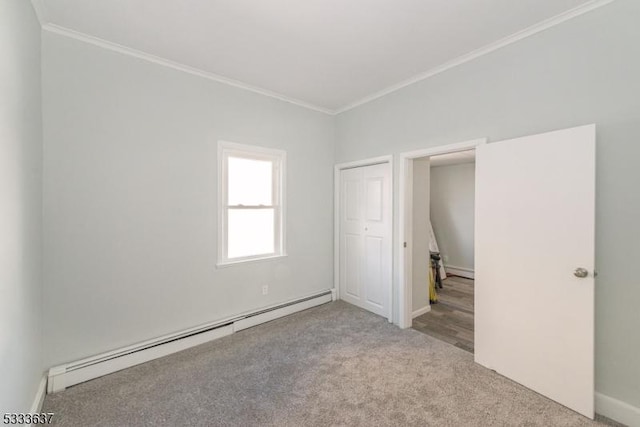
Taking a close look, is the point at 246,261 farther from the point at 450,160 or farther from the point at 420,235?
the point at 450,160

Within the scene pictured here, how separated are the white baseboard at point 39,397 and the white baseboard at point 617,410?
3780 millimetres

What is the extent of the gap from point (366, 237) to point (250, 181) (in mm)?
1679

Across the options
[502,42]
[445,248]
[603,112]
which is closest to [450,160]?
[445,248]

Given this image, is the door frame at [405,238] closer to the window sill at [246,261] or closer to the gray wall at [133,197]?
the window sill at [246,261]

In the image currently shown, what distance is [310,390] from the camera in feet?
6.70

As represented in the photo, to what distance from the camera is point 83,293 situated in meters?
2.19

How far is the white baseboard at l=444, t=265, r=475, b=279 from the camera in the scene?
521 cm

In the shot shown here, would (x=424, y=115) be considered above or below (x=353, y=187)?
above

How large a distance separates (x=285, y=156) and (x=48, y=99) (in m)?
2.17

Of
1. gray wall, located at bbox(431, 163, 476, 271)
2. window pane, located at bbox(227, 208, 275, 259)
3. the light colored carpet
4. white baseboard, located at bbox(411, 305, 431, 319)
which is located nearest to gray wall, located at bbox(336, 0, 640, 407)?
the light colored carpet

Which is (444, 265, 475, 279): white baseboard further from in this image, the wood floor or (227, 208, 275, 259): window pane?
(227, 208, 275, 259): window pane

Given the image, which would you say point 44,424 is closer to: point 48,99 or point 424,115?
point 48,99

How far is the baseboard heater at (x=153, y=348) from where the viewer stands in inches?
81.9

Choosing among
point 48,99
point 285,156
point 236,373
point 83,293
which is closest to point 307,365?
point 236,373
